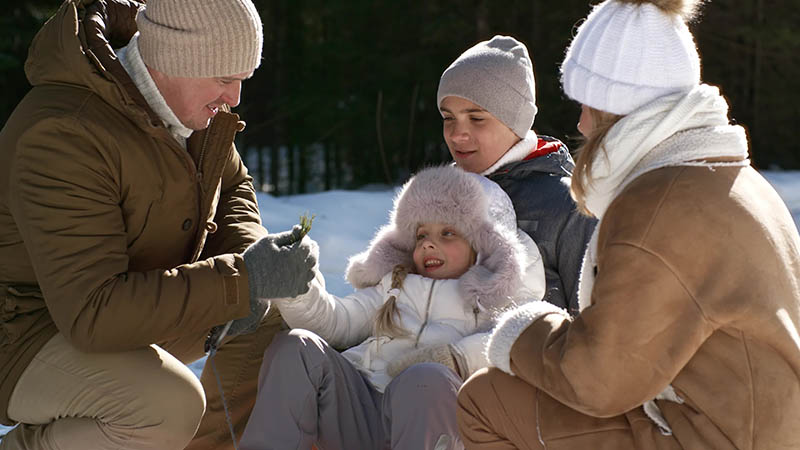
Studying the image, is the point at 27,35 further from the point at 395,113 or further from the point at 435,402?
the point at 435,402

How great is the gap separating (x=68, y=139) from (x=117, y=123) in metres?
0.16

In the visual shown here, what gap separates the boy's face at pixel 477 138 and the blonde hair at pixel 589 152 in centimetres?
116

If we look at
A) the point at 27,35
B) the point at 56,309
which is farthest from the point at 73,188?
the point at 27,35

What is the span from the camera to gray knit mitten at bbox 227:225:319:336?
258 cm

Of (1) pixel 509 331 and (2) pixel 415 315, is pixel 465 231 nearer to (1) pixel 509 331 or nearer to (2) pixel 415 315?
(2) pixel 415 315

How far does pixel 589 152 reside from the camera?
6.77 ft

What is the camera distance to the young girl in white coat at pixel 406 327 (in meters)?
2.63

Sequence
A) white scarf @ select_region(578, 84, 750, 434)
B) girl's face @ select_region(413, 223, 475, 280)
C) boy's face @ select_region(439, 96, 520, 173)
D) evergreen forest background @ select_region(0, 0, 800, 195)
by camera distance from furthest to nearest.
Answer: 1. evergreen forest background @ select_region(0, 0, 800, 195)
2. boy's face @ select_region(439, 96, 520, 173)
3. girl's face @ select_region(413, 223, 475, 280)
4. white scarf @ select_region(578, 84, 750, 434)

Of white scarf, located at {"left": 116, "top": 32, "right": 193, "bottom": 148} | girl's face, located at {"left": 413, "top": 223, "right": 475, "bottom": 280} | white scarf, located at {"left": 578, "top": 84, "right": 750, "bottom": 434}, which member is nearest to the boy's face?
girl's face, located at {"left": 413, "top": 223, "right": 475, "bottom": 280}

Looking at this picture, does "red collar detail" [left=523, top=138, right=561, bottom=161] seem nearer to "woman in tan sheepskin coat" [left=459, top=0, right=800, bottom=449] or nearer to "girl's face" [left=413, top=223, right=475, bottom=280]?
"girl's face" [left=413, top=223, right=475, bottom=280]

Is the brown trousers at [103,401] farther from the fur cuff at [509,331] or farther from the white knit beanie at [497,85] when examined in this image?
the white knit beanie at [497,85]

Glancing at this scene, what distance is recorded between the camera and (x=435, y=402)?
255 centimetres

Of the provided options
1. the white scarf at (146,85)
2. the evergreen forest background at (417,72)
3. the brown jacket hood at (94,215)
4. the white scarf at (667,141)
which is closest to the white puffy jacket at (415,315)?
the brown jacket hood at (94,215)

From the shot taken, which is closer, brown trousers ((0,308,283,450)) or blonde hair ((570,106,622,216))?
blonde hair ((570,106,622,216))
